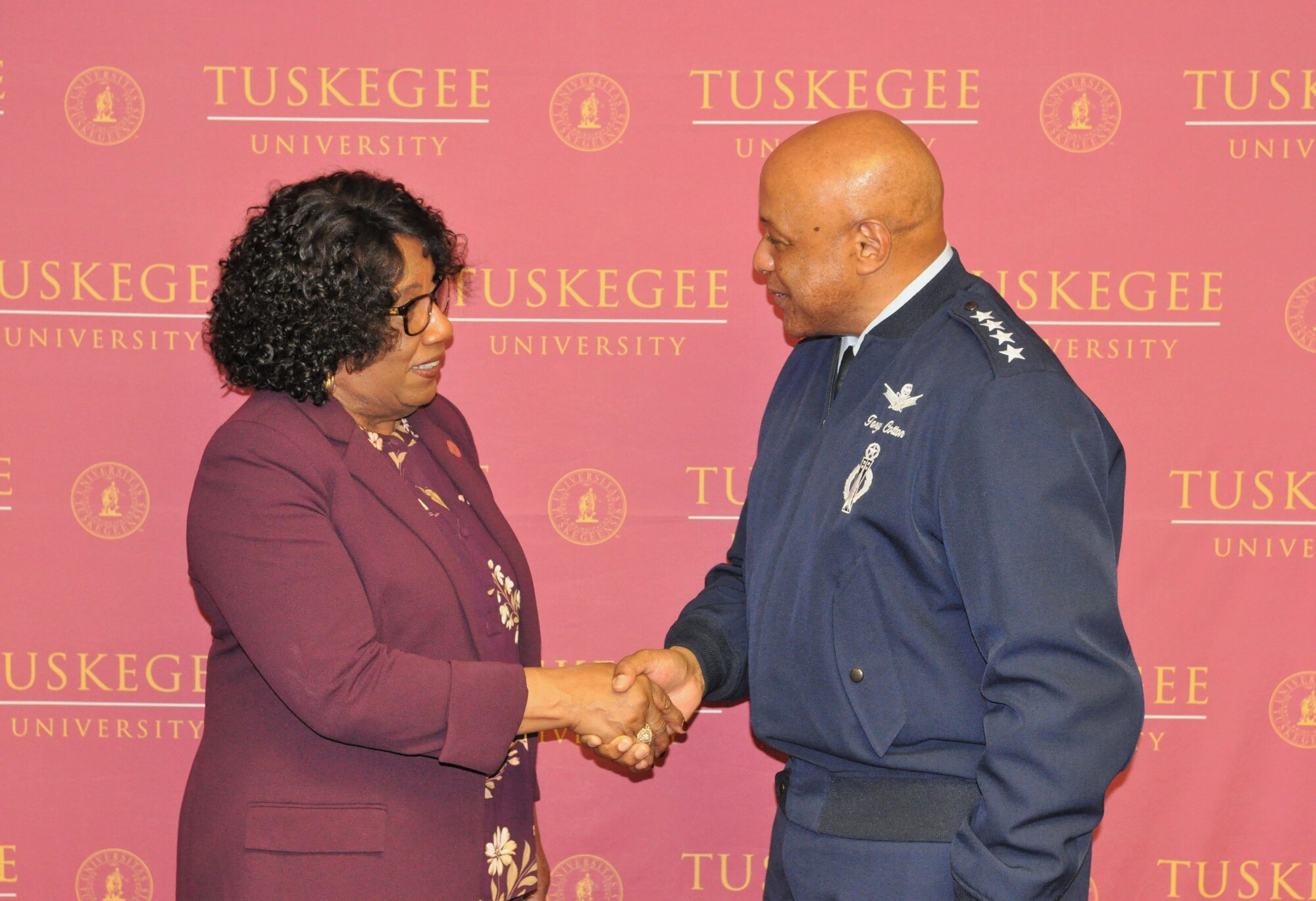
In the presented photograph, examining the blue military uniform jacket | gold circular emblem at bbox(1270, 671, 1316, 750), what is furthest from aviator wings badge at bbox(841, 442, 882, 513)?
gold circular emblem at bbox(1270, 671, 1316, 750)

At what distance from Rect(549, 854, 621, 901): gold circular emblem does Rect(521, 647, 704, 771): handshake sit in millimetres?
568

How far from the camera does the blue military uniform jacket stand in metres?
1.47

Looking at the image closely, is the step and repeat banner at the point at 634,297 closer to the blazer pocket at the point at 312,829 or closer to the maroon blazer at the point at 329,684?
the maroon blazer at the point at 329,684

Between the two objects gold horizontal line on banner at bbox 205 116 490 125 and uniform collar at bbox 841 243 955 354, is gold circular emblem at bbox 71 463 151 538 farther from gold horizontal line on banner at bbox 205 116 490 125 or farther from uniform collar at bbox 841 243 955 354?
uniform collar at bbox 841 243 955 354

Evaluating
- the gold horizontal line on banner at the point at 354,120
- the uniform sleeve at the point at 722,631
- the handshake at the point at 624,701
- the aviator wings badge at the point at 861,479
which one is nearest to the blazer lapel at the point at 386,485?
the handshake at the point at 624,701

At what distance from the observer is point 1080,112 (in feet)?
8.14

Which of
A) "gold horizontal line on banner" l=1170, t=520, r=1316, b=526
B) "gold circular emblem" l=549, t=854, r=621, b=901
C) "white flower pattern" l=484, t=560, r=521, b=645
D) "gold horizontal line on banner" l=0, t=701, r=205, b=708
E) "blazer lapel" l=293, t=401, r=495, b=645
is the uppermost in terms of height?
"blazer lapel" l=293, t=401, r=495, b=645

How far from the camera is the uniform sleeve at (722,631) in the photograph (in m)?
2.16

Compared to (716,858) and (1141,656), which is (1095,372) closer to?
(1141,656)

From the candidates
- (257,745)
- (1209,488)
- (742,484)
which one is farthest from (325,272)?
(1209,488)

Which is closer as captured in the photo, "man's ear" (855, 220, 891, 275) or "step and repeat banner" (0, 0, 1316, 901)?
"man's ear" (855, 220, 891, 275)

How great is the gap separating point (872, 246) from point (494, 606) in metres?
0.87

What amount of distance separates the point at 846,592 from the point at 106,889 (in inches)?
77.9

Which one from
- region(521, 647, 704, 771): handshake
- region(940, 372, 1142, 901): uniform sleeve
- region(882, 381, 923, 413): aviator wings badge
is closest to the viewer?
region(940, 372, 1142, 901): uniform sleeve
